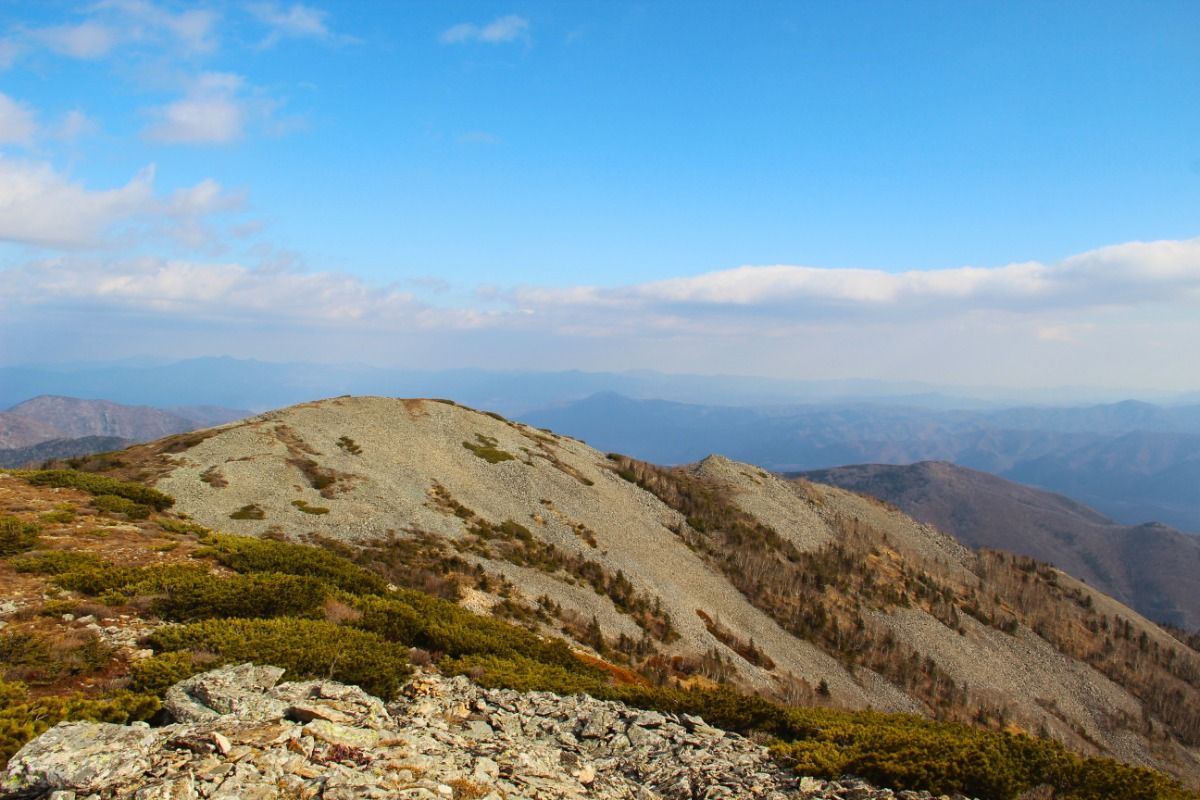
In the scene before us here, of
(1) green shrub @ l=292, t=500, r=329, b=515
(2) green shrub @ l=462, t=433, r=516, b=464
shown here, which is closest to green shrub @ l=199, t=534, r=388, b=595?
(1) green shrub @ l=292, t=500, r=329, b=515

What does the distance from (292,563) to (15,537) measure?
6.93 meters

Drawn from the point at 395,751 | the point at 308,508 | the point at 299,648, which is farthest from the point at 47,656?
the point at 308,508

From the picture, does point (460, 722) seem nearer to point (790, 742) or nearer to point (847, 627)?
point (790, 742)

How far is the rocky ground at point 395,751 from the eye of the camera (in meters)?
7.58

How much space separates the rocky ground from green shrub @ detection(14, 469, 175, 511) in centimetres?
1931

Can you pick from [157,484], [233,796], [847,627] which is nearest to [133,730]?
[233,796]

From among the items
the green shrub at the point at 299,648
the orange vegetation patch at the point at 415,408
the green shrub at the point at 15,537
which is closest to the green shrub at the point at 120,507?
the green shrub at the point at 15,537

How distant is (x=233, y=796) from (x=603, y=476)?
176 feet

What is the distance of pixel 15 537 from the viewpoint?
55.6ft

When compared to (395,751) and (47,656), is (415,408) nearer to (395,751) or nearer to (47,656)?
(47,656)

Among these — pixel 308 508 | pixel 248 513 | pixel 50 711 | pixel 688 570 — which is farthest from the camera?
A: pixel 688 570

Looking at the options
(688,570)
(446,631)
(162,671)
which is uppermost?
(162,671)

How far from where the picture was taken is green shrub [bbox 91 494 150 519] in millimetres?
23053

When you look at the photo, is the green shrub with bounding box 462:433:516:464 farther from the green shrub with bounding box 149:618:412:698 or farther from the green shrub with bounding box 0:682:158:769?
the green shrub with bounding box 0:682:158:769
